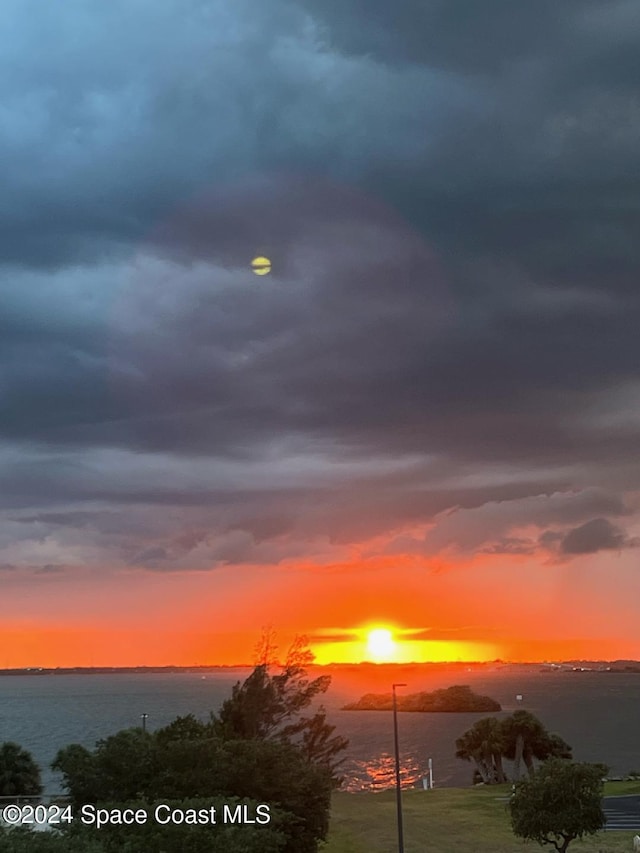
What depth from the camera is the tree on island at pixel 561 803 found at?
147ft

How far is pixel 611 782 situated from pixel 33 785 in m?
53.5

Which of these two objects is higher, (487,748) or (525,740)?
(525,740)

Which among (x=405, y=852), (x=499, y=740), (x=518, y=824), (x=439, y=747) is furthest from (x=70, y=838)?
(x=439, y=747)

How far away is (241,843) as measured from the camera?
27141 mm

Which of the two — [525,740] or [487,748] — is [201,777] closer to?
[525,740]

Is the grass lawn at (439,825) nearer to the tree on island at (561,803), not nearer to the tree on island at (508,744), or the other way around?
the tree on island at (561,803)

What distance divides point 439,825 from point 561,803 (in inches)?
838

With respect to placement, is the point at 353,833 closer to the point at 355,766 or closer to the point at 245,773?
the point at 245,773

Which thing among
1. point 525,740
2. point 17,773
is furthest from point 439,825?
point 525,740

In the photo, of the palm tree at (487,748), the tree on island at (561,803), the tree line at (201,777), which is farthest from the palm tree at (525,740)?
the tree line at (201,777)

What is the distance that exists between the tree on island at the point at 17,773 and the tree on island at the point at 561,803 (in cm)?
3557

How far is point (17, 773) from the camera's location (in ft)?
208

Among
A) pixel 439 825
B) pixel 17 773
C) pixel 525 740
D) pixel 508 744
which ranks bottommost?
pixel 439 825

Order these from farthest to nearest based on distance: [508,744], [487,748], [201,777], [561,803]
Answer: [487,748] → [508,744] → [561,803] → [201,777]
